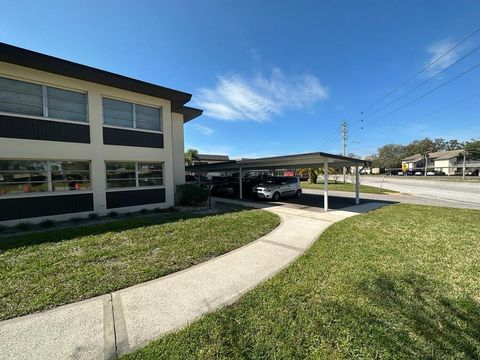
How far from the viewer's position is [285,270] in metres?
4.18

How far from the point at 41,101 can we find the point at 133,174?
406cm

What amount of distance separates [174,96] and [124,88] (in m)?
2.15

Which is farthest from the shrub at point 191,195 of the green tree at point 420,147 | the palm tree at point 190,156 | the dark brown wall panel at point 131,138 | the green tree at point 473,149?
the green tree at point 420,147

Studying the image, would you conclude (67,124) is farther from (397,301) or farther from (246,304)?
(397,301)

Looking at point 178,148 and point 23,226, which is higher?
point 178,148

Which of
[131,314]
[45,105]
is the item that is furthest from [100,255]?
[45,105]

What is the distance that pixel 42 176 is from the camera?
316 inches

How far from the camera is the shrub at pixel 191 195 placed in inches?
460

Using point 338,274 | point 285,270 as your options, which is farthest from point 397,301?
point 285,270

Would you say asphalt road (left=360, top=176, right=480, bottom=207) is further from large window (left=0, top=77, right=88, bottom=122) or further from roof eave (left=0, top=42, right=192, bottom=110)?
large window (left=0, top=77, right=88, bottom=122)

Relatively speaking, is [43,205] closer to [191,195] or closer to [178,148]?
[191,195]

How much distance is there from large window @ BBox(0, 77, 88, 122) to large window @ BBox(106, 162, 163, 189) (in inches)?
88.1

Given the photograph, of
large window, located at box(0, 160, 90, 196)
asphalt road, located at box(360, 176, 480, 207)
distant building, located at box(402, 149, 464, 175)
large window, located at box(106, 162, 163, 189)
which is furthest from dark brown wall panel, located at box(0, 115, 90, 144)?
distant building, located at box(402, 149, 464, 175)

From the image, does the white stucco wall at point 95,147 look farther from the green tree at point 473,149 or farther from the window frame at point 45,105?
the green tree at point 473,149
